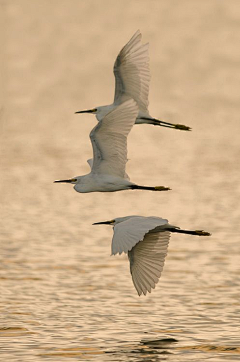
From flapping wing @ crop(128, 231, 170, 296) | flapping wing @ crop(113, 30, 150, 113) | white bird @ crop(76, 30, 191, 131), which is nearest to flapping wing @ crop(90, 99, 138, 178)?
flapping wing @ crop(128, 231, 170, 296)

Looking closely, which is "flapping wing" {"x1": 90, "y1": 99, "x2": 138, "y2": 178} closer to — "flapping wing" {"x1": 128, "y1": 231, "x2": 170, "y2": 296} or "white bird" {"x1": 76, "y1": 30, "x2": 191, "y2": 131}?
"flapping wing" {"x1": 128, "y1": 231, "x2": 170, "y2": 296}

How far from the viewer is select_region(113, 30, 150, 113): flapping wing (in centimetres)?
2762

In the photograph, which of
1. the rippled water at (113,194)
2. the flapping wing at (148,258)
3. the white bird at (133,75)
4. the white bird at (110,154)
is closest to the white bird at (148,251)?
the flapping wing at (148,258)

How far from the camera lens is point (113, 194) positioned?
2370 inches

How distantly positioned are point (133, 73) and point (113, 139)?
211 cm

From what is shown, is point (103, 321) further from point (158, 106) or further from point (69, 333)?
point (158, 106)

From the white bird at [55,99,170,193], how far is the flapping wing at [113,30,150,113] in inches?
67.9

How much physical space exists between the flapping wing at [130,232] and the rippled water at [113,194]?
6119 mm

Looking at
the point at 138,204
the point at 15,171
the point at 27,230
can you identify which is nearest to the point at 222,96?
the point at 15,171

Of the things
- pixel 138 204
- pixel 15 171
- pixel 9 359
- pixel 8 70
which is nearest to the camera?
pixel 9 359

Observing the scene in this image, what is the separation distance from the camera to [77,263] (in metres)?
42.4

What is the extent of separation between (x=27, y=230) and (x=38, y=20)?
69907mm

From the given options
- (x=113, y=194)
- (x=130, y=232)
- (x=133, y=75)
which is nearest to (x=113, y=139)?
(x=133, y=75)

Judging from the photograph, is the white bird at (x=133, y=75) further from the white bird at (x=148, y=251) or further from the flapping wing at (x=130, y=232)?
the flapping wing at (x=130, y=232)
